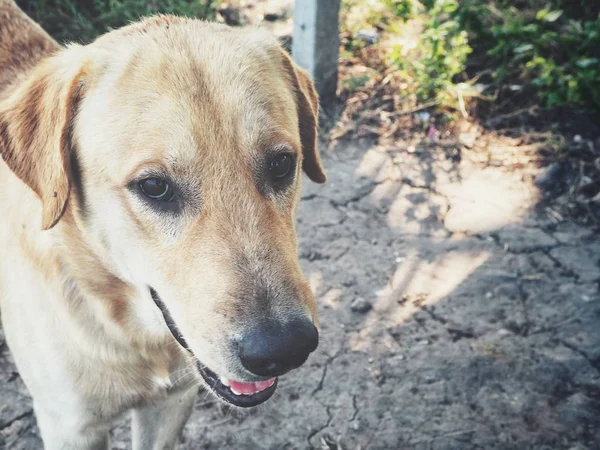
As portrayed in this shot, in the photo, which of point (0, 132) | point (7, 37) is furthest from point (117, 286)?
point (7, 37)

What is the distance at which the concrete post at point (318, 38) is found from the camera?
4609mm

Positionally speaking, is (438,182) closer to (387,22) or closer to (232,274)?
(387,22)

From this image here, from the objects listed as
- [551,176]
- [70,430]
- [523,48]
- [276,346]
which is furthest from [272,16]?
[276,346]

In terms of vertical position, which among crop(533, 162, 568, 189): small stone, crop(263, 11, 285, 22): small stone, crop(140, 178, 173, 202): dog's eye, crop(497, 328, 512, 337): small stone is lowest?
crop(533, 162, 568, 189): small stone

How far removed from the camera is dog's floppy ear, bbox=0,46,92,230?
1918mm

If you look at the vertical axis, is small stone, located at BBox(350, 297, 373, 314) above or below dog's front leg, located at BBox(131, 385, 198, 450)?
below

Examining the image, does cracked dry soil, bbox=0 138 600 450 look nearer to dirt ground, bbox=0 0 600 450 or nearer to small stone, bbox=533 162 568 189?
dirt ground, bbox=0 0 600 450

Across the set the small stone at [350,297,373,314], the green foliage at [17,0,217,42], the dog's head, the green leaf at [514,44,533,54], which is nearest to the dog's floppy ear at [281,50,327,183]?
the dog's head

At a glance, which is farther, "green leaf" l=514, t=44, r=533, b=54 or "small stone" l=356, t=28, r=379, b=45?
"small stone" l=356, t=28, r=379, b=45

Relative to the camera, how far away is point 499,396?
10.2ft

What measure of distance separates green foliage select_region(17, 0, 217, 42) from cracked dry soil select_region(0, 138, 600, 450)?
185 centimetres

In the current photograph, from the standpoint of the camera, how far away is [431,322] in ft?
11.5

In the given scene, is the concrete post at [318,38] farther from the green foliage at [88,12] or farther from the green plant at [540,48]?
the green plant at [540,48]

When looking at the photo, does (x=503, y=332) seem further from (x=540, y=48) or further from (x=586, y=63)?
(x=540, y=48)
